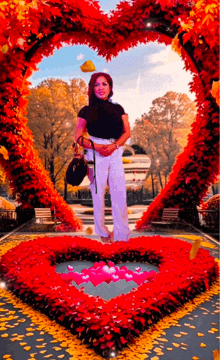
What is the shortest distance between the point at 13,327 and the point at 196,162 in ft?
13.3

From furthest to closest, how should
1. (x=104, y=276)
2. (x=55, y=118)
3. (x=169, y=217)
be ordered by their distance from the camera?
(x=169, y=217) → (x=55, y=118) → (x=104, y=276)

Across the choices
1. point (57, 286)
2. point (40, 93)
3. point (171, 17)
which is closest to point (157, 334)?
point (57, 286)

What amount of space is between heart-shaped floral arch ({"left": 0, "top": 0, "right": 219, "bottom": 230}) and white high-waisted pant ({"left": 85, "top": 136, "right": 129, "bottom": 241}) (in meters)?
0.54

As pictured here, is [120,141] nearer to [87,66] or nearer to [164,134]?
[87,66]

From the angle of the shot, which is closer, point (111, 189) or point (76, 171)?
point (76, 171)

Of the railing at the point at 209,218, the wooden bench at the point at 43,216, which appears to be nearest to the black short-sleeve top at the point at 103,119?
the wooden bench at the point at 43,216

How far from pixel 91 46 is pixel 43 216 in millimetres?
2785

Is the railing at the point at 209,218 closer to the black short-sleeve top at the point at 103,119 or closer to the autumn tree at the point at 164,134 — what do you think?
the autumn tree at the point at 164,134

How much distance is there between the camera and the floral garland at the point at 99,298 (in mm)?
2818

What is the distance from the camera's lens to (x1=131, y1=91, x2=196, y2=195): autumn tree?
529 cm

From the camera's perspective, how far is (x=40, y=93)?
503cm

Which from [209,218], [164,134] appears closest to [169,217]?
[209,218]

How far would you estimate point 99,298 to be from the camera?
338 cm

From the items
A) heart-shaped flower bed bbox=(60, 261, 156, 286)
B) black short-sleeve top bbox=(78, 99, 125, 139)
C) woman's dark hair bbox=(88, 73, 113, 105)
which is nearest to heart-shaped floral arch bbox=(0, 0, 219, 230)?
woman's dark hair bbox=(88, 73, 113, 105)
